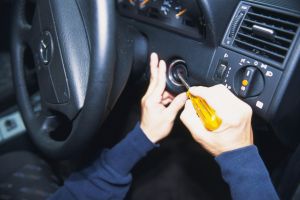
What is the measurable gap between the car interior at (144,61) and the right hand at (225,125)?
7cm

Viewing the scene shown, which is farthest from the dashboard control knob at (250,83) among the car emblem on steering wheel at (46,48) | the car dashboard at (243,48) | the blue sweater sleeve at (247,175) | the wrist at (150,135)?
the car emblem on steering wheel at (46,48)

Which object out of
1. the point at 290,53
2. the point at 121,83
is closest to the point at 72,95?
the point at 121,83

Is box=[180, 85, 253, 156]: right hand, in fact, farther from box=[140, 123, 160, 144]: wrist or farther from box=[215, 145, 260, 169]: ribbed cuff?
box=[140, 123, 160, 144]: wrist

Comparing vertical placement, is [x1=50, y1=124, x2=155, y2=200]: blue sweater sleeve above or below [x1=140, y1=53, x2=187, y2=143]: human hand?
below

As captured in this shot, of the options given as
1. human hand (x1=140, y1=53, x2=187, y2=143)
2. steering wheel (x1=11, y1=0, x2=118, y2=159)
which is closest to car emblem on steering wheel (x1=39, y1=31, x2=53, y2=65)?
steering wheel (x1=11, y1=0, x2=118, y2=159)

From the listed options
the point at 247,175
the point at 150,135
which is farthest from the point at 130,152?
the point at 247,175

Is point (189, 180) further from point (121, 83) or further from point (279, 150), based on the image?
point (121, 83)

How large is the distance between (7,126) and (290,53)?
3.67ft

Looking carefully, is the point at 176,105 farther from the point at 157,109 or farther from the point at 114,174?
the point at 114,174

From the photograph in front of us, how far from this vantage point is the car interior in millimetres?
663

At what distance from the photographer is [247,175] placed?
24.7 inches

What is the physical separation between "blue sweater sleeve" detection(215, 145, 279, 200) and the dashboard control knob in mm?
119

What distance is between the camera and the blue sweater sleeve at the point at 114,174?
0.86 m

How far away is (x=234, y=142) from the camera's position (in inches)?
25.2
